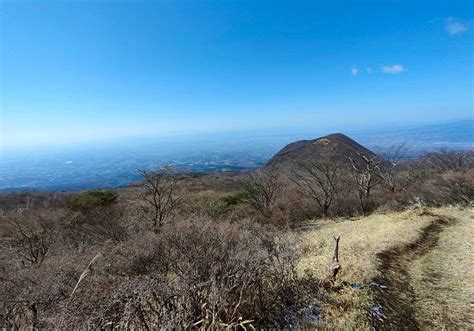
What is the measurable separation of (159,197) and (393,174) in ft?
99.3

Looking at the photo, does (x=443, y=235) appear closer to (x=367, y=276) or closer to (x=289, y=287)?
(x=367, y=276)

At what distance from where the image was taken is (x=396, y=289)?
→ 294 inches

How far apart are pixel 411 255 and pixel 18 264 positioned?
61.7 feet

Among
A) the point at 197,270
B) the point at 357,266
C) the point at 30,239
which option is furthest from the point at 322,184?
the point at 197,270

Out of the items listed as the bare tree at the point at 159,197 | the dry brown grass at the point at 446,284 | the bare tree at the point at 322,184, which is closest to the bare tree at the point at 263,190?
the bare tree at the point at 322,184

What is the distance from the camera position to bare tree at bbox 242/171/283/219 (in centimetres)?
3020

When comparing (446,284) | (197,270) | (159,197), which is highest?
(197,270)

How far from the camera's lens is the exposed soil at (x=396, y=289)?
233 inches

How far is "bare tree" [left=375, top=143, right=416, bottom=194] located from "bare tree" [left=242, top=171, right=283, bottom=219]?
1266cm

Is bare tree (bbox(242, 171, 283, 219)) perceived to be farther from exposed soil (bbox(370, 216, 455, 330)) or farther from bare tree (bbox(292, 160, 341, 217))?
exposed soil (bbox(370, 216, 455, 330))

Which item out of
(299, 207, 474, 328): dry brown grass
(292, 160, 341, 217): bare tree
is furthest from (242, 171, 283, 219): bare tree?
(299, 207, 474, 328): dry brown grass

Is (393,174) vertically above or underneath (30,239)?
underneath

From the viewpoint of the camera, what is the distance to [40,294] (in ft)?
16.3

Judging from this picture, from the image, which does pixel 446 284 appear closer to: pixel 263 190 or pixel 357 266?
pixel 357 266
